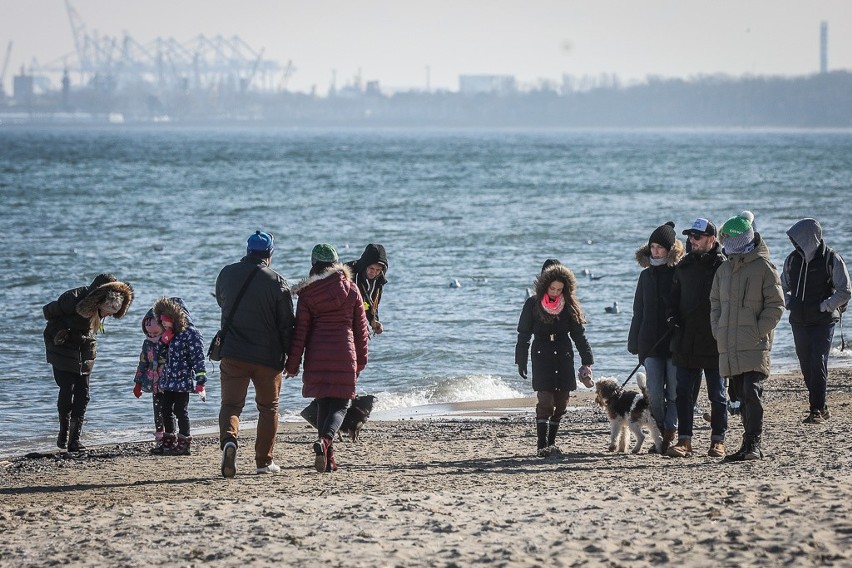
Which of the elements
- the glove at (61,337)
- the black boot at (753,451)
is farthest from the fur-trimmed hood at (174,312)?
the black boot at (753,451)

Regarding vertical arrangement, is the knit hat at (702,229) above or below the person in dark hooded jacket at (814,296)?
above

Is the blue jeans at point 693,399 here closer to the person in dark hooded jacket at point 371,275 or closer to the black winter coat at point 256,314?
the person in dark hooded jacket at point 371,275

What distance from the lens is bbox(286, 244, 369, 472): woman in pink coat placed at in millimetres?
7305

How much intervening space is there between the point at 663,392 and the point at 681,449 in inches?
14.6

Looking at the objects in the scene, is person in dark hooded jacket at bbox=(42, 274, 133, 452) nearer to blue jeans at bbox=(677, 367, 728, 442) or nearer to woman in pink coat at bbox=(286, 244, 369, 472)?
woman in pink coat at bbox=(286, 244, 369, 472)

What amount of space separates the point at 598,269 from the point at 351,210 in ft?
59.8

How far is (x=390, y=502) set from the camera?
6.35m

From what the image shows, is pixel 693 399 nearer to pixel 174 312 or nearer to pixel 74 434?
pixel 174 312

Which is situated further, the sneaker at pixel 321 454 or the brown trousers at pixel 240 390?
the sneaker at pixel 321 454

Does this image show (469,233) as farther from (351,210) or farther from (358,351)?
(358,351)

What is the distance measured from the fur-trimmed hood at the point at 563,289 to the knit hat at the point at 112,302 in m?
2.79

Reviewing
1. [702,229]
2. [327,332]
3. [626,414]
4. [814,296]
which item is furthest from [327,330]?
[814,296]

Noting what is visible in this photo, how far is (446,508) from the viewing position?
617cm

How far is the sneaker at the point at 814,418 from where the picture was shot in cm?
884
